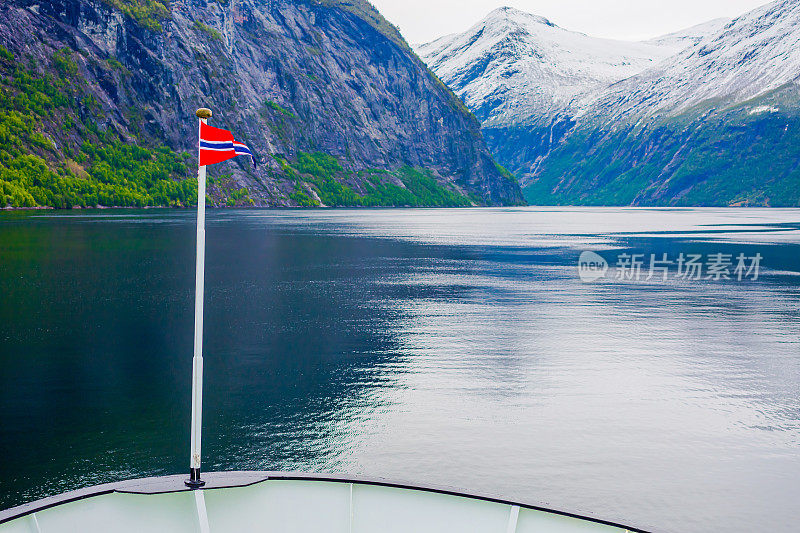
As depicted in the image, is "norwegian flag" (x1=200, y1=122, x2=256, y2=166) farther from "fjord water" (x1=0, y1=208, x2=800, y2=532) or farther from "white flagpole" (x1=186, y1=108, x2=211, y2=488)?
"fjord water" (x1=0, y1=208, x2=800, y2=532)

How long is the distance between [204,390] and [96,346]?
9.54 meters

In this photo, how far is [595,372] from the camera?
34000 millimetres

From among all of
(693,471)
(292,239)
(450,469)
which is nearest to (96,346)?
(450,469)
